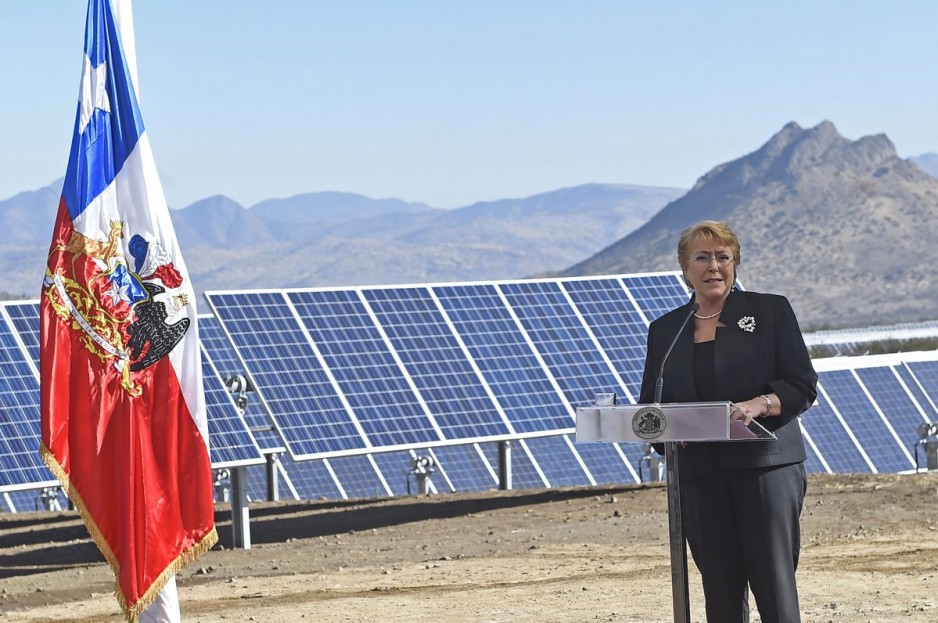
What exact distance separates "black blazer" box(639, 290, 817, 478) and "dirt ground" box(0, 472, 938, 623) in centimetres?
428

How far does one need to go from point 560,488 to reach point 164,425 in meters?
13.7

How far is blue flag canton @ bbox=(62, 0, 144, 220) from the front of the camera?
37.2 ft

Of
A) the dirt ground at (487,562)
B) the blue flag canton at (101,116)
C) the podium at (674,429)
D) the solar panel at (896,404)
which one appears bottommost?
the dirt ground at (487,562)

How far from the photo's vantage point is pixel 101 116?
37.5ft

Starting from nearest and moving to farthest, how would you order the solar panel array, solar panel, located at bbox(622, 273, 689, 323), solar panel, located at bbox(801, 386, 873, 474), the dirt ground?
the dirt ground < the solar panel array < solar panel, located at bbox(622, 273, 689, 323) < solar panel, located at bbox(801, 386, 873, 474)

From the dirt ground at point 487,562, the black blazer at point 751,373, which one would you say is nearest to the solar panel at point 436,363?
the dirt ground at point 487,562

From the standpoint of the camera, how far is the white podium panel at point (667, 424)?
719cm

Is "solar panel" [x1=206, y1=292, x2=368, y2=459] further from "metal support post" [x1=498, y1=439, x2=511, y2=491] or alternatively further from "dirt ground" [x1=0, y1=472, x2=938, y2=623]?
"metal support post" [x1=498, y1=439, x2=511, y2=491]

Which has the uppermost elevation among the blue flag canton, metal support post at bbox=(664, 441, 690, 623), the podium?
the blue flag canton

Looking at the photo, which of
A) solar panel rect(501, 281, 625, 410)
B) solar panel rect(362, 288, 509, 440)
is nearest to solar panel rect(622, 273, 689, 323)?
solar panel rect(501, 281, 625, 410)

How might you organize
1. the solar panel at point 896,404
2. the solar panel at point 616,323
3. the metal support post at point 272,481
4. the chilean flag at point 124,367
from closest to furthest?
the chilean flag at point 124,367, the solar panel at point 616,323, the metal support post at point 272,481, the solar panel at point 896,404

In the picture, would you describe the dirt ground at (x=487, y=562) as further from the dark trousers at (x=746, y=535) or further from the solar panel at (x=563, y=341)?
the dark trousers at (x=746, y=535)

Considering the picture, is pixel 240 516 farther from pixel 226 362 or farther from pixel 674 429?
pixel 674 429

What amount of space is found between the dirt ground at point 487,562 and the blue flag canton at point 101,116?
4.07m
